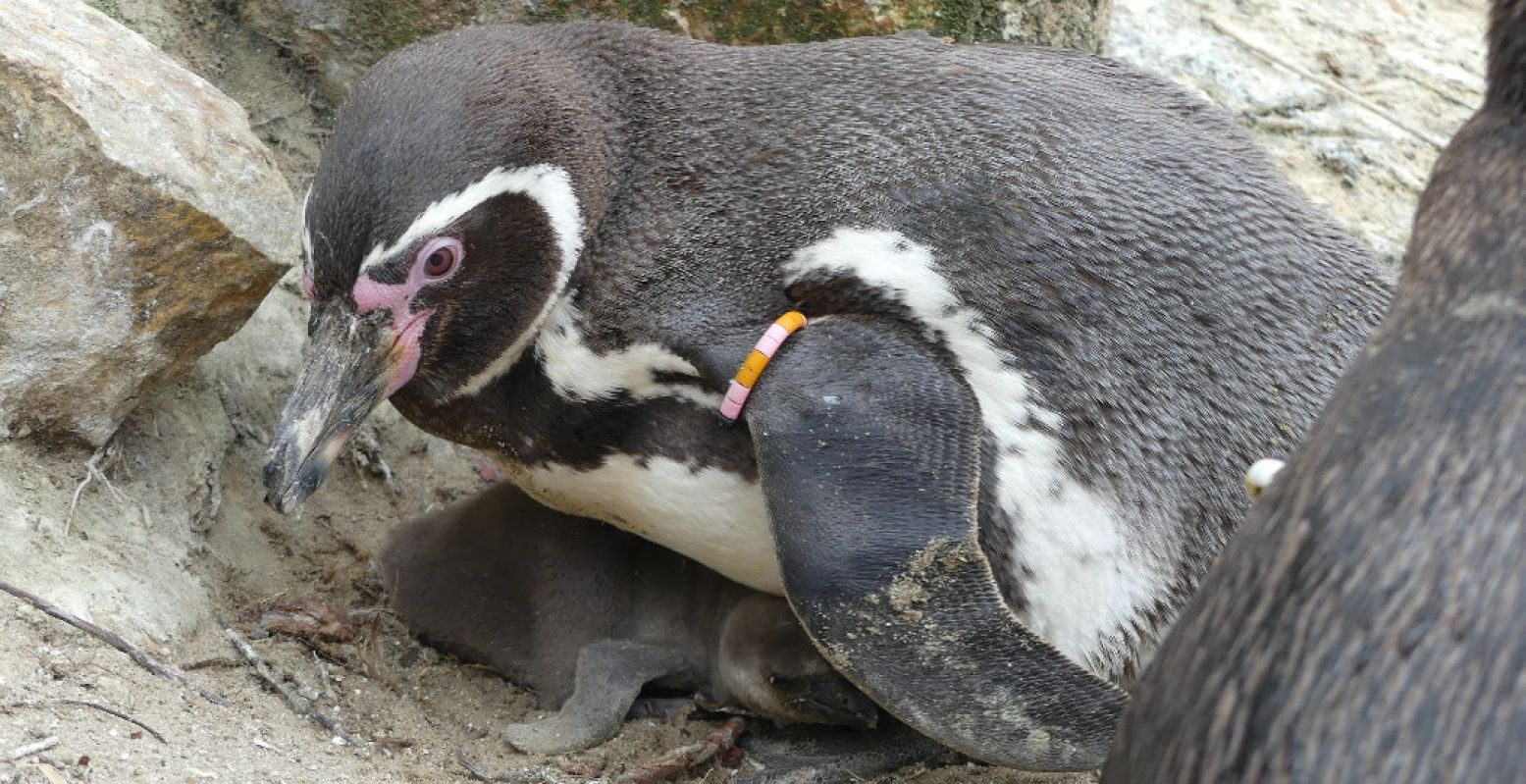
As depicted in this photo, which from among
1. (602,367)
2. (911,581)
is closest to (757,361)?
(602,367)

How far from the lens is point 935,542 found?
242 cm

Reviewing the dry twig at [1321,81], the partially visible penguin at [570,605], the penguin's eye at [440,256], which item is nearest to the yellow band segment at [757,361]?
the penguin's eye at [440,256]

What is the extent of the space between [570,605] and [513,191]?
38.8 inches

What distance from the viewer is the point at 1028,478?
2.63 meters

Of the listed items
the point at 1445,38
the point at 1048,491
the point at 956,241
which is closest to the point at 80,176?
the point at 956,241

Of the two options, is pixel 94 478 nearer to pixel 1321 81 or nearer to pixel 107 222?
pixel 107 222


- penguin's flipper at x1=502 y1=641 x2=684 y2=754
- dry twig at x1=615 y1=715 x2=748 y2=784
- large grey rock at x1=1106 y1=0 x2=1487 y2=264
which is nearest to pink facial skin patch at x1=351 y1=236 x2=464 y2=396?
penguin's flipper at x1=502 y1=641 x2=684 y2=754

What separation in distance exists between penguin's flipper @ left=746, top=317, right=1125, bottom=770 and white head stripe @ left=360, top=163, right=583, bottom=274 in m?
0.52

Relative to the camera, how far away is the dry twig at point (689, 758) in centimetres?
293

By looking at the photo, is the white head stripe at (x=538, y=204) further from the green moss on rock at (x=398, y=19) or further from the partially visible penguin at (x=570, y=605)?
the green moss on rock at (x=398, y=19)

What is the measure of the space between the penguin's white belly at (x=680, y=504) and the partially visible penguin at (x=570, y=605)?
0.24m

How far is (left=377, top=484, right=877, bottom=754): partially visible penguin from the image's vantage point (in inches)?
126

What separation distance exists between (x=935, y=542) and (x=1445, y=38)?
3.86 m

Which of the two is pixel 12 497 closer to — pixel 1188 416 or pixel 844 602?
pixel 844 602
